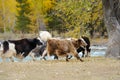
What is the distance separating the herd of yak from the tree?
A: 43106 mm

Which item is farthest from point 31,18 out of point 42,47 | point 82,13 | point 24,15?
point 42,47

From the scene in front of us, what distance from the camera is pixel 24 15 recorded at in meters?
→ 68.6

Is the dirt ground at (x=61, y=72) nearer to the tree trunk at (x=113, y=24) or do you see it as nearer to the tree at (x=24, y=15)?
the tree trunk at (x=113, y=24)

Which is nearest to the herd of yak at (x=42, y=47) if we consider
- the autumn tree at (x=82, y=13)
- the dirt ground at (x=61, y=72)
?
the autumn tree at (x=82, y=13)

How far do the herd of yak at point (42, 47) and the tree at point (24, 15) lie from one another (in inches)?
1697

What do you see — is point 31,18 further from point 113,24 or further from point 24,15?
point 113,24

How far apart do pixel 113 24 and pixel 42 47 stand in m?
4.17

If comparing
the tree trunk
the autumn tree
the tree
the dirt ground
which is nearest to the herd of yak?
the autumn tree

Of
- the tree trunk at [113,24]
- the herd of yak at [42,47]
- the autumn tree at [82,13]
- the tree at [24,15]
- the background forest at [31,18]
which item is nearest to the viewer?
the herd of yak at [42,47]

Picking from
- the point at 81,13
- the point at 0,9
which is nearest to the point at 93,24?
the point at 81,13

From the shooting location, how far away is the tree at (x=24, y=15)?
68.5 meters

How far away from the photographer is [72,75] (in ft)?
47.4

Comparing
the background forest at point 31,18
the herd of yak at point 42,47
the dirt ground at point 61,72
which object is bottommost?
the background forest at point 31,18

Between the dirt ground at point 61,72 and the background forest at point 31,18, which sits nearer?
the dirt ground at point 61,72
